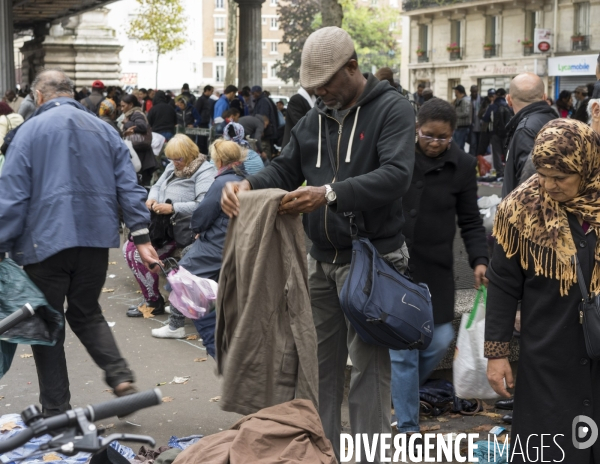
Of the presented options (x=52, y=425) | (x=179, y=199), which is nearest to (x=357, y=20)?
(x=179, y=199)

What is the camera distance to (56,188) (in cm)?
530

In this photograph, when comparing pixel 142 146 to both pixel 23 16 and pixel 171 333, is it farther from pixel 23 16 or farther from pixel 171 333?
pixel 23 16

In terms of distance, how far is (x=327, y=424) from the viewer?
4715 mm

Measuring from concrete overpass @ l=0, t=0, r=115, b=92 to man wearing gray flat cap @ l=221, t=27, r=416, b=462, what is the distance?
25.5m

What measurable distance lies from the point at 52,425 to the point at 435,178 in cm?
335

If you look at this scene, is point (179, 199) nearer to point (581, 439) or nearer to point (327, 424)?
point (327, 424)

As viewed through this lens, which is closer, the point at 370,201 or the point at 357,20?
the point at 370,201

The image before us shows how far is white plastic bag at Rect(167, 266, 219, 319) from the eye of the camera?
6379 millimetres

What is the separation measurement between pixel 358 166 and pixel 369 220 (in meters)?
0.25

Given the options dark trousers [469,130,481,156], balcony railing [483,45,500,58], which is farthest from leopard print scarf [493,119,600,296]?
balcony railing [483,45,500,58]

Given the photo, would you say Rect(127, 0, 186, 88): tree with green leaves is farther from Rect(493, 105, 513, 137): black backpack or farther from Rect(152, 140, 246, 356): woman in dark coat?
Rect(152, 140, 246, 356): woman in dark coat

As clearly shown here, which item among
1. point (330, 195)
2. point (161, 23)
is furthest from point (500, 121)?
point (161, 23)

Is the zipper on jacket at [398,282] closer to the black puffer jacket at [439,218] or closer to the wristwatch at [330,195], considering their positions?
the wristwatch at [330,195]

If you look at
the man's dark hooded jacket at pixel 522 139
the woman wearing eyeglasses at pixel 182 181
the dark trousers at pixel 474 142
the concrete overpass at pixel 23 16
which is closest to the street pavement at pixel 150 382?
the woman wearing eyeglasses at pixel 182 181
